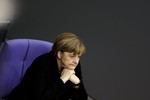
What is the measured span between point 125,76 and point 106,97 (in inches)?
10.6

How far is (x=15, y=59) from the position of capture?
1.41 metres

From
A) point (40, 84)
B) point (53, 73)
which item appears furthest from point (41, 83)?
point (53, 73)

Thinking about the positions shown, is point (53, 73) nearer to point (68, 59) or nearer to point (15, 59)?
point (68, 59)

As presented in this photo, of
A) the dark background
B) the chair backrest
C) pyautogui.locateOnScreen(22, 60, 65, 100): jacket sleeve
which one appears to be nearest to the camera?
pyautogui.locateOnScreen(22, 60, 65, 100): jacket sleeve

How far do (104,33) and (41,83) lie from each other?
2.96 ft

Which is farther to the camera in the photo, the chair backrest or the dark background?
the dark background

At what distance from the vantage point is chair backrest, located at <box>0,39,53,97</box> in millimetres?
1371

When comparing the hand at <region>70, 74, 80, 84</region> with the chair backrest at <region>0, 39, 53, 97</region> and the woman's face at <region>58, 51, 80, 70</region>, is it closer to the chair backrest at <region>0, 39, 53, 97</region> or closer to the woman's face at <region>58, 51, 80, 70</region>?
the woman's face at <region>58, 51, 80, 70</region>

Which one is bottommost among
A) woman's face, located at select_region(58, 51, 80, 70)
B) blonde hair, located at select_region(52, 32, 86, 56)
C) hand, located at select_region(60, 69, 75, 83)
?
hand, located at select_region(60, 69, 75, 83)

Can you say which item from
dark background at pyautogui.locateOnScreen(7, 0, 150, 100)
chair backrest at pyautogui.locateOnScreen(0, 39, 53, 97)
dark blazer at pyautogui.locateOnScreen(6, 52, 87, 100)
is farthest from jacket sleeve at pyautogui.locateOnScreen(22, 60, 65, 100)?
dark background at pyautogui.locateOnScreen(7, 0, 150, 100)

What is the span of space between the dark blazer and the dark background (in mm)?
570

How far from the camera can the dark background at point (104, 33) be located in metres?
1.90

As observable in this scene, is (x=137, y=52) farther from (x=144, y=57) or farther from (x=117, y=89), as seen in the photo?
(x=117, y=89)

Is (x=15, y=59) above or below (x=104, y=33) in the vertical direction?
below
